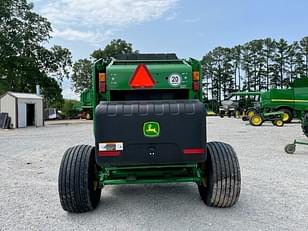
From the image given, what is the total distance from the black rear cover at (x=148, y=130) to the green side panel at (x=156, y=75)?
774 mm

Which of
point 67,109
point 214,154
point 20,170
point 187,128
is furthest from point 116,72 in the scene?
point 67,109

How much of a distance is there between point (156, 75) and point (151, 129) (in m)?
1.00

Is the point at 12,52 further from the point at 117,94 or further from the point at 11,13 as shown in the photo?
the point at 117,94

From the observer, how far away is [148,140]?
386 centimetres

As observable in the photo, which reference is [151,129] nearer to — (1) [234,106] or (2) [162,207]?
(2) [162,207]

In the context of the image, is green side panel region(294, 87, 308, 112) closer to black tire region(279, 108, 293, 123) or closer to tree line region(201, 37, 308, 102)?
black tire region(279, 108, 293, 123)

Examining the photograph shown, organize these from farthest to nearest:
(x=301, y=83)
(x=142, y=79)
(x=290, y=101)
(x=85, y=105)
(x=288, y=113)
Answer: (x=85, y=105)
(x=290, y=101)
(x=301, y=83)
(x=288, y=113)
(x=142, y=79)

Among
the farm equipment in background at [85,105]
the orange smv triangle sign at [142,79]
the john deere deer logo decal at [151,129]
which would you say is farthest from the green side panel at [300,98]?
the john deere deer logo decal at [151,129]

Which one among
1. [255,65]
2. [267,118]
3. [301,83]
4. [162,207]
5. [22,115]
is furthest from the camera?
[255,65]

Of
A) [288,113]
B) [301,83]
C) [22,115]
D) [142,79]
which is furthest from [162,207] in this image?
[22,115]

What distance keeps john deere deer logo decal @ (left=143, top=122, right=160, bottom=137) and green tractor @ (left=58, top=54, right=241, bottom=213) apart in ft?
0.03

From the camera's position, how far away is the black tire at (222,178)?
4.36 metres

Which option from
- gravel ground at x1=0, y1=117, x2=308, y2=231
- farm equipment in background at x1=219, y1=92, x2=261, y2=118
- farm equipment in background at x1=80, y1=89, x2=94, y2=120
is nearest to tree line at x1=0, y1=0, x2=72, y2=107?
farm equipment in background at x1=80, y1=89, x2=94, y2=120

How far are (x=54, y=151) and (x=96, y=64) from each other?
23.4ft
